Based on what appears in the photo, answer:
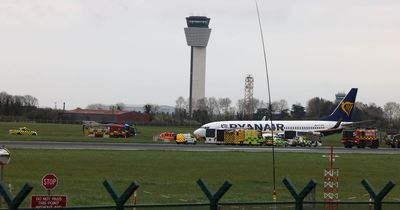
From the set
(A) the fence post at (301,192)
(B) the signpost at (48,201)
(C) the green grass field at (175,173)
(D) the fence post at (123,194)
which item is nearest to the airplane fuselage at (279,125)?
(C) the green grass field at (175,173)

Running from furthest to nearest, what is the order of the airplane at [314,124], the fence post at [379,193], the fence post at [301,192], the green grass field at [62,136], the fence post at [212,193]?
the airplane at [314,124] → the green grass field at [62,136] → the fence post at [379,193] → the fence post at [301,192] → the fence post at [212,193]

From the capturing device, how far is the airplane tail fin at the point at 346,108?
122 m

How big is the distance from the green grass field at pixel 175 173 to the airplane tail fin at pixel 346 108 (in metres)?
57.5

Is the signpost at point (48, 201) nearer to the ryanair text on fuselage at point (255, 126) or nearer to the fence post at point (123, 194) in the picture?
the fence post at point (123, 194)

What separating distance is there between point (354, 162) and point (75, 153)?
21.9 metres

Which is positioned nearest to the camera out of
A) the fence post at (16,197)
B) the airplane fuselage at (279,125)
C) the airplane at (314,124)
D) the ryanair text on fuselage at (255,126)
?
the fence post at (16,197)

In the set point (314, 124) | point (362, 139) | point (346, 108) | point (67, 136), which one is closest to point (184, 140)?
point (67, 136)

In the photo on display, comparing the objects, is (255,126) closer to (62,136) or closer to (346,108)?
(346,108)

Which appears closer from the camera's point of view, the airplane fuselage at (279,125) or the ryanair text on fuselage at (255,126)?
the ryanair text on fuselage at (255,126)

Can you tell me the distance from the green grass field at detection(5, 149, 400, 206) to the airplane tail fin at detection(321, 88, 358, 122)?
57504 mm

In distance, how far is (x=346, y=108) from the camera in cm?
12262

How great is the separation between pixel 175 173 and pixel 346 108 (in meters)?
82.1

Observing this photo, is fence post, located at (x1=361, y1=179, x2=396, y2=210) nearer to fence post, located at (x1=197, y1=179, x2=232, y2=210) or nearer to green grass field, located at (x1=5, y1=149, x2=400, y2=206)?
fence post, located at (x1=197, y1=179, x2=232, y2=210)

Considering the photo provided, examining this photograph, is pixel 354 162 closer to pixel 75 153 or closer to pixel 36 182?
pixel 75 153
